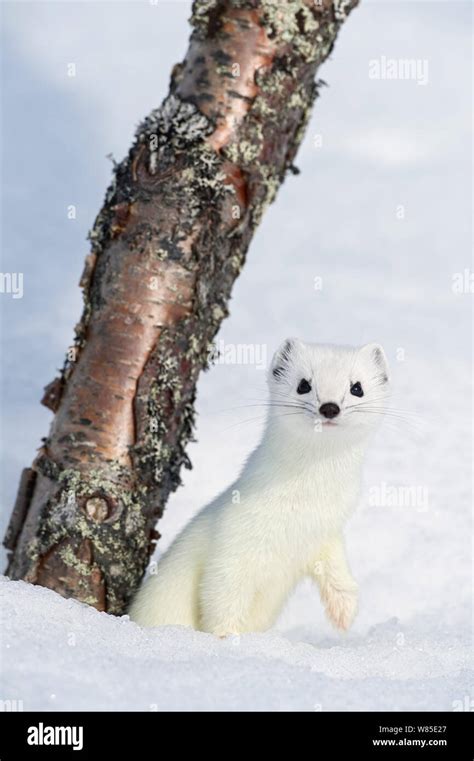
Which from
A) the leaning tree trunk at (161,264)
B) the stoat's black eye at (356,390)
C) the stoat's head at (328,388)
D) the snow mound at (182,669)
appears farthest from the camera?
the stoat's black eye at (356,390)

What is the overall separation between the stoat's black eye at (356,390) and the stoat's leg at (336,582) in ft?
2.01

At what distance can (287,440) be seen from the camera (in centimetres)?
366

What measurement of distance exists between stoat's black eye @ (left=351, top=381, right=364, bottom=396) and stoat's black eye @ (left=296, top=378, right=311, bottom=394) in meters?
0.18

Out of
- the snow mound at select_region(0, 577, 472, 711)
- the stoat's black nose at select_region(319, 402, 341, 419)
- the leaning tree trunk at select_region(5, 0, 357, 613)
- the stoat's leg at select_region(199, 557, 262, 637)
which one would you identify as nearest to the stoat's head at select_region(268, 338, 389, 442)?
the stoat's black nose at select_region(319, 402, 341, 419)

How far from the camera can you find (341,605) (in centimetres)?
377

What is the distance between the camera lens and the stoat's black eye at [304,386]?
11.7 feet

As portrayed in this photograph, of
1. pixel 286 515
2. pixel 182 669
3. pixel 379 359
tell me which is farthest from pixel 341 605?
pixel 182 669

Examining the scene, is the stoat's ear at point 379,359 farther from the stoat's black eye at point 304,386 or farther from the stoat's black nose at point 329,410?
the stoat's black nose at point 329,410

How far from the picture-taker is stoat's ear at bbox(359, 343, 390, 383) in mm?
3816

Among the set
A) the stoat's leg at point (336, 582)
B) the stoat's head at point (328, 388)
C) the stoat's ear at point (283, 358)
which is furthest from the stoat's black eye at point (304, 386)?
the stoat's leg at point (336, 582)

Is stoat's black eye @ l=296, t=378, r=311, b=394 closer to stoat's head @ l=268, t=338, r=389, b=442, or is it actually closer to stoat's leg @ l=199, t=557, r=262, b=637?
stoat's head @ l=268, t=338, r=389, b=442

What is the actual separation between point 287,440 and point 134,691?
61.2 inches
